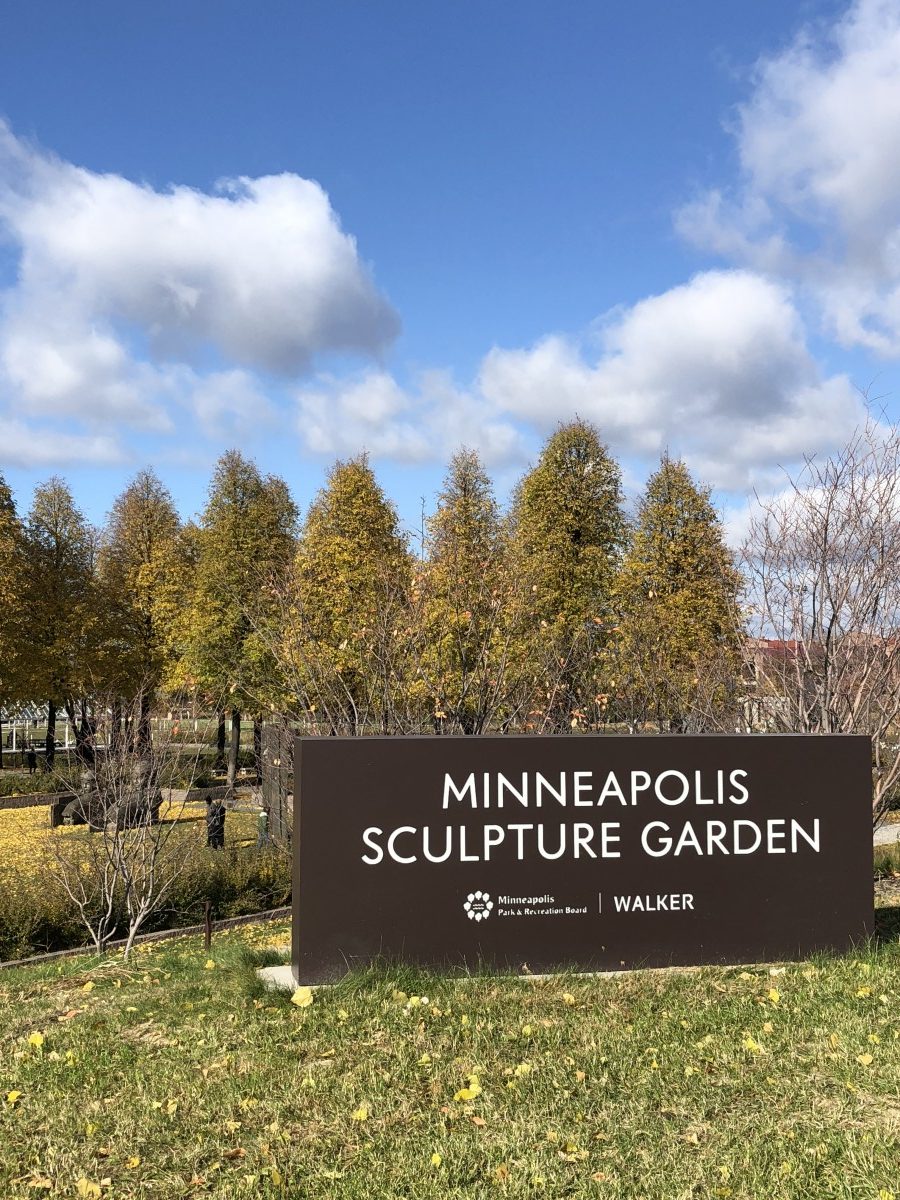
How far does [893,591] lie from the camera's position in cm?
1066

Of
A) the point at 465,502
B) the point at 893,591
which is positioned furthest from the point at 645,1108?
the point at 465,502

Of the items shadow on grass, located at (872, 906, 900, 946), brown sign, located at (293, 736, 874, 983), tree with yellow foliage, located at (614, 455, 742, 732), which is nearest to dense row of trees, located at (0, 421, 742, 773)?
tree with yellow foliage, located at (614, 455, 742, 732)

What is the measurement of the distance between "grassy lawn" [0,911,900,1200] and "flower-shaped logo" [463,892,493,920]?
443mm

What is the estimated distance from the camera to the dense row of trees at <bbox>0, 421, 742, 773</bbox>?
15.0 m

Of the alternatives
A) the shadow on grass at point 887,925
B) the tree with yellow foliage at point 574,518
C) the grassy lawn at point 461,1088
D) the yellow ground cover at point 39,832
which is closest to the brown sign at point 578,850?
the grassy lawn at point 461,1088

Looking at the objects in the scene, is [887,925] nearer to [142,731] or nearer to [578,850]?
[578,850]

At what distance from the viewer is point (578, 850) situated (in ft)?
22.5

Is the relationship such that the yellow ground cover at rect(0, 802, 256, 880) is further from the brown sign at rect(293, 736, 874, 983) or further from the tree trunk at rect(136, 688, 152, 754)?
the brown sign at rect(293, 736, 874, 983)

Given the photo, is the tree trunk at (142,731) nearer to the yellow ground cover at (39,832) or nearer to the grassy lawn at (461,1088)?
the yellow ground cover at (39,832)

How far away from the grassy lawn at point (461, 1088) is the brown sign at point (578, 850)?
0.35 meters

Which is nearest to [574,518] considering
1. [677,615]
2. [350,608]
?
[677,615]

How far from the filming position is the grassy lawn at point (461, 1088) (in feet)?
13.1

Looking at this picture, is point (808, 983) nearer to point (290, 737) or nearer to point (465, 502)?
point (290, 737)

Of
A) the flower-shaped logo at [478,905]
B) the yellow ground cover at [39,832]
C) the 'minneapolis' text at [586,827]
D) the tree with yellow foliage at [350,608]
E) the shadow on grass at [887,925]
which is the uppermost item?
the tree with yellow foliage at [350,608]
